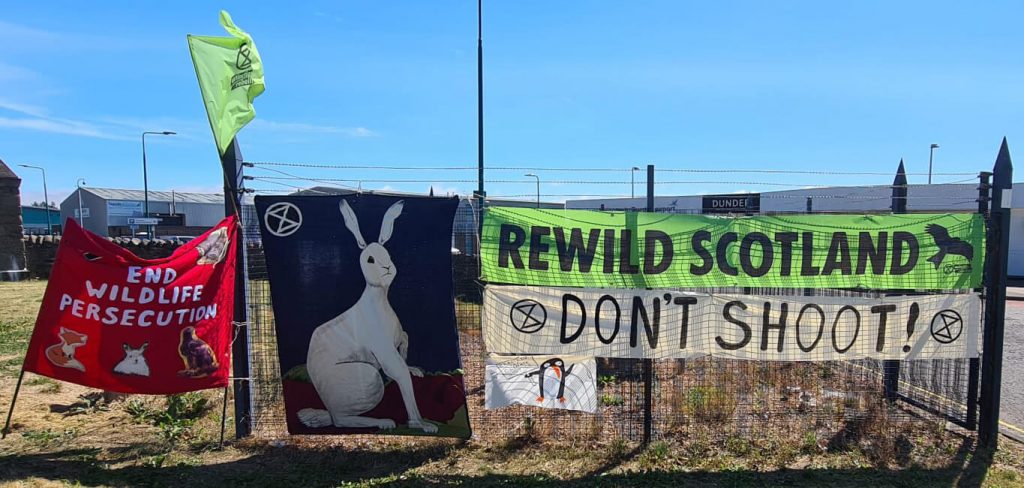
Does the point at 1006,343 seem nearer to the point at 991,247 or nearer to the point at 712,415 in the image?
the point at 991,247


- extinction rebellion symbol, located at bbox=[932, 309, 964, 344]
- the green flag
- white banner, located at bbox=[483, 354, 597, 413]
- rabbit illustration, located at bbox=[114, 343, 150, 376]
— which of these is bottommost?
white banner, located at bbox=[483, 354, 597, 413]

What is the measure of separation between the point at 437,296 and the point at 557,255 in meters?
1.01

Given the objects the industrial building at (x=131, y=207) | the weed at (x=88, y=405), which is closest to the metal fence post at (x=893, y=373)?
the weed at (x=88, y=405)

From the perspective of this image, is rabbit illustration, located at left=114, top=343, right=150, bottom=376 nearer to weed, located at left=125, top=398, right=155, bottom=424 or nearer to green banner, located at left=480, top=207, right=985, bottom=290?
weed, located at left=125, top=398, right=155, bottom=424

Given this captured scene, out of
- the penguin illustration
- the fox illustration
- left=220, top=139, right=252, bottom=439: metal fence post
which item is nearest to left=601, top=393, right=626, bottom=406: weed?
the penguin illustration

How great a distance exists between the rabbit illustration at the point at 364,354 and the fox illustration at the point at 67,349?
168 cm

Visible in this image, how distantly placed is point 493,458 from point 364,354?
1.31 meters

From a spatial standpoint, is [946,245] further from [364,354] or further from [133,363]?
[133,363]

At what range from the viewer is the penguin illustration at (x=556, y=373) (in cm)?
460

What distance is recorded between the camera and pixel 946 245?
187 inches

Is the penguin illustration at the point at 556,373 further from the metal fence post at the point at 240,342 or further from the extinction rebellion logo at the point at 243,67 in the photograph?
the extinction rebellion logo at the point at 243,67

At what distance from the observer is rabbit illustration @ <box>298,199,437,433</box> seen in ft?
14.7

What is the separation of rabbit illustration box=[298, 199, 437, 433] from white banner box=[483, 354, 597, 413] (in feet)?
1.95

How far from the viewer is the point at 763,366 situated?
6301mm
